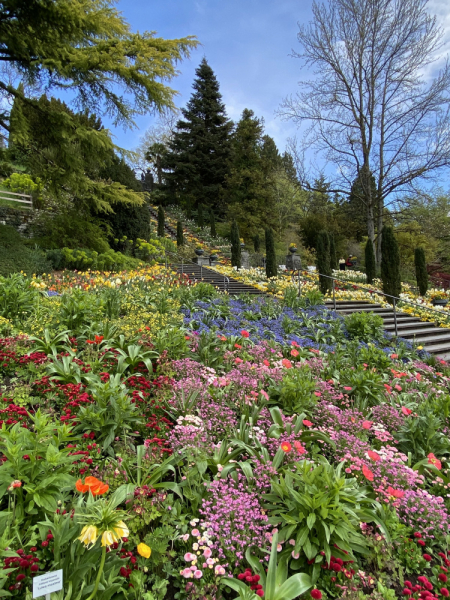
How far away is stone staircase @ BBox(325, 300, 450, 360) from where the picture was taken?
27.0ft

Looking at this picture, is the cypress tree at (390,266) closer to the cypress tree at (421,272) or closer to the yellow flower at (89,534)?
the cypress tree at (421,272)

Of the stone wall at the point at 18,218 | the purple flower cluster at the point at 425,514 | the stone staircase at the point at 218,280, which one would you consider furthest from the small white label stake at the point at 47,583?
the stone wall at the point at 18,218

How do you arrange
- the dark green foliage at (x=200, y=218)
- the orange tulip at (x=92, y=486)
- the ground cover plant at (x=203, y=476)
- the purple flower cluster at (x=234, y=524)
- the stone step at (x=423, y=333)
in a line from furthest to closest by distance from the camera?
the dark green foliage at (x=200, y=218) → the stone step at (x=423, y=333) → the purple flower cluster at (x=234, y=524) → the ground cover plant at (x=203, y=476) → the orange tulip at (x=92, y=486)

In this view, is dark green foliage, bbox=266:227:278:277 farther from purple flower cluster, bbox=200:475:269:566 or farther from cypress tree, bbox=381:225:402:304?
purple flower cluster, bbox=200:475:269:566

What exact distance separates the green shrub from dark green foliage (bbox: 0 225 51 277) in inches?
320

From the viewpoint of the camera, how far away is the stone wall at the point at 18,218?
13.2 meters

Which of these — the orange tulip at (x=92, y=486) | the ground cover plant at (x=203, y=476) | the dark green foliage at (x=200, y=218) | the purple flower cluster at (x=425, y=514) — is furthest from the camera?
the dark green foliage at (x=200, y=218)

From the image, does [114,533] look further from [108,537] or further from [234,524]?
[234,524]

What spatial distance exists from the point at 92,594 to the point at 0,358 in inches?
105

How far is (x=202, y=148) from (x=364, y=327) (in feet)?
83.1

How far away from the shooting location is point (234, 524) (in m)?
1.81

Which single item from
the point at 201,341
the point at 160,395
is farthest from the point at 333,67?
the point at 160,395

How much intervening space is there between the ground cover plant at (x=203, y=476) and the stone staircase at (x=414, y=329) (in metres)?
4.44

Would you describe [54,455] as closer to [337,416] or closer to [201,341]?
[337,416]
